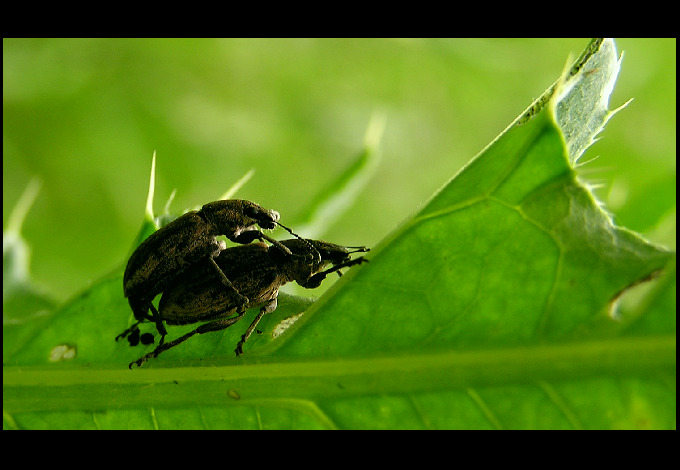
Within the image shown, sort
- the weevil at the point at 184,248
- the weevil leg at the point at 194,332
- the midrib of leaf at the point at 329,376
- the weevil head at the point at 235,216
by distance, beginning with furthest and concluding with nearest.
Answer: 1. the weevil head at the point at 235,216
2. the weevil at the point at 184,248
3. the weevil leg at the point at 194,332
4. the midrib of leaf at the point at 329,376

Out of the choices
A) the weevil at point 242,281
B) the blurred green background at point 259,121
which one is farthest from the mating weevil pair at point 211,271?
the blurred green background at point 259,121

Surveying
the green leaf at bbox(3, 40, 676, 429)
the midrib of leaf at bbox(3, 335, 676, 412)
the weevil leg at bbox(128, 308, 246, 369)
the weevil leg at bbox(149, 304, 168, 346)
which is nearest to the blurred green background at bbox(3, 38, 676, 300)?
the green leaf at bbox(3, 40, 676, 429)

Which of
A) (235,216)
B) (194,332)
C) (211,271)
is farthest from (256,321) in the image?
(235,216)

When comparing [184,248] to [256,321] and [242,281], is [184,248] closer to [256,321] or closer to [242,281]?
[242,281]

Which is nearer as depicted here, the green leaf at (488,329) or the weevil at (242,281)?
the green leaf at (488,329)

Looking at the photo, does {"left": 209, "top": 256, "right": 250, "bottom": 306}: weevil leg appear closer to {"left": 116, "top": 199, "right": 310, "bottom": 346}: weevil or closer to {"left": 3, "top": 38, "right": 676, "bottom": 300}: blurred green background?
{"left": 116, "top": 199, "right": 310, "bottom": 346}: weevil

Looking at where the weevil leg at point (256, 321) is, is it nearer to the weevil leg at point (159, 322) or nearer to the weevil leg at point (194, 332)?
the weevil leg at point (194, 332)
